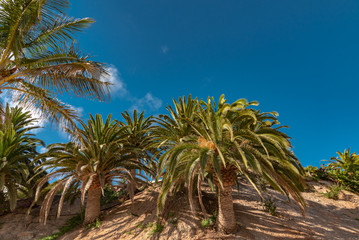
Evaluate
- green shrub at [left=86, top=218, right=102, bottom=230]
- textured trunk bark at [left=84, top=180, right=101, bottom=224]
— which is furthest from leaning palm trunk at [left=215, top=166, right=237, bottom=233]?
textured trunk bark at [left=84, top=180, right=101, bottom=224]

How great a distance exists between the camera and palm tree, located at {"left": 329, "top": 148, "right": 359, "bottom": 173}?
1226cm

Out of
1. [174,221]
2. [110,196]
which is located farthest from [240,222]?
[110,196]

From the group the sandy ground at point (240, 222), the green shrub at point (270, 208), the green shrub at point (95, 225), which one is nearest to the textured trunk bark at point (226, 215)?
the sandy ground at point (240, 222)

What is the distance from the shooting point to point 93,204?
8422 mm

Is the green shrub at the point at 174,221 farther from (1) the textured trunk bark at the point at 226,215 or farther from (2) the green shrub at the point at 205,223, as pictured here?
(1) the textured trunk bark at the point at 226,215

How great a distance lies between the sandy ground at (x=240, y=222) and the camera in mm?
6535

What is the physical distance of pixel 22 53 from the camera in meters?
6.32

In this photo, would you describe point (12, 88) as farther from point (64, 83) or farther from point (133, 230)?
point (133, 230)

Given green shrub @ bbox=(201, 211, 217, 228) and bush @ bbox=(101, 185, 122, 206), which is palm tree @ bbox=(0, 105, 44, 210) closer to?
bush @ bbox=(101, 185, 122, 206)

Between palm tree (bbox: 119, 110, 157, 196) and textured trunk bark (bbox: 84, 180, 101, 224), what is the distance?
1649mm

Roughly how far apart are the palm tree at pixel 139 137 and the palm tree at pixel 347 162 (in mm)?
12372

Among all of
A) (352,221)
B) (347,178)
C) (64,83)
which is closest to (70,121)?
(64,83)

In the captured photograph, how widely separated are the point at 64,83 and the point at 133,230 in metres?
6.00

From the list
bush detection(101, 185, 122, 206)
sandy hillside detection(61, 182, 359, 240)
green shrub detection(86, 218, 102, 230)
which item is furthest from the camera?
bush detection(101, 185, 122, 206)
